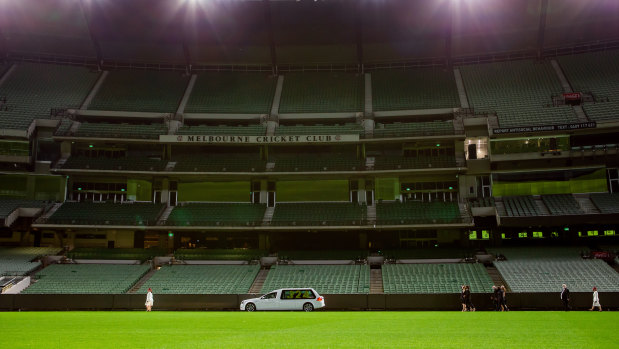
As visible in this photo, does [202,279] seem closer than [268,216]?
Yes

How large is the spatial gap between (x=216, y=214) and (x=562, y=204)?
30298mm

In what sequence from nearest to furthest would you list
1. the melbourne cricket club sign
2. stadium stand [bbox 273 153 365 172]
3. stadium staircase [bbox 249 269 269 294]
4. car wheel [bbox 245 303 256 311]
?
car wheel [bbox 245 303 256 311]
stadium staircase [bbox 249 269 269 294]
the melbourne cricket club sign
stadium stand [bbox 273 153 365 172]

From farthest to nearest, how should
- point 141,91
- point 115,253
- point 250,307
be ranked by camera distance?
point 141,91, point 115,253, point 250,307

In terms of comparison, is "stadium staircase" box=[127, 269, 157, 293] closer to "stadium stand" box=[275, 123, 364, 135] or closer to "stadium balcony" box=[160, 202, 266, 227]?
"stadium balcony" box=[160, 202, 266, 227]

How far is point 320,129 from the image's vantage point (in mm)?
46125

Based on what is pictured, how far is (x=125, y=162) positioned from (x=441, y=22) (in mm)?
35368

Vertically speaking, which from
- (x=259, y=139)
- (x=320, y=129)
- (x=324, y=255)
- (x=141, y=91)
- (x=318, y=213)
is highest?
(x=141, y=91)

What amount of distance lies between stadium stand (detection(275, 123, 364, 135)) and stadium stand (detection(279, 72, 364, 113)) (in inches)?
109

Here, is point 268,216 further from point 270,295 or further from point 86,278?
point 86,278

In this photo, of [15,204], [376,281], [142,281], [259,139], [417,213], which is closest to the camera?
[376,281]

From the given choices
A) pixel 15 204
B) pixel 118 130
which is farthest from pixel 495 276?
pixel 15 204

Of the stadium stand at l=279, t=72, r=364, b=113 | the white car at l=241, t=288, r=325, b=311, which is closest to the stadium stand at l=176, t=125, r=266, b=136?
the stadium stand at l=279, t=72, r=364, b=113

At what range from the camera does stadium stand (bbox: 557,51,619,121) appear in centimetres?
4238

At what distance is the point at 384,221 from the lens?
41406 millimetres
